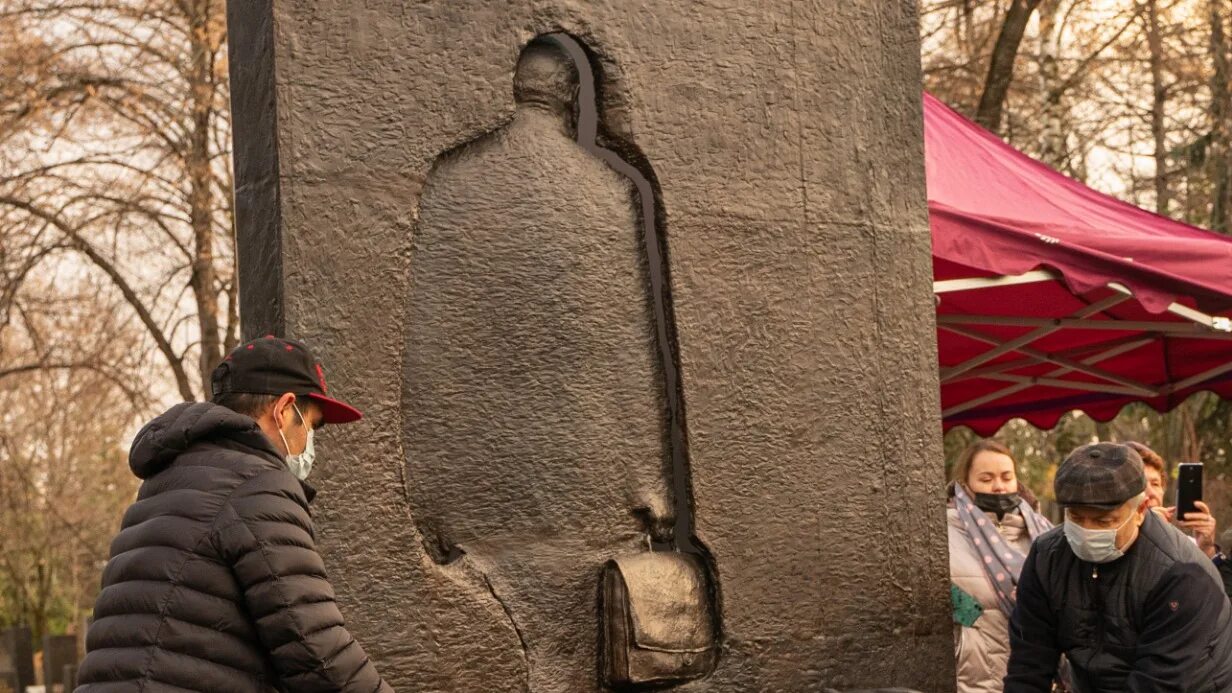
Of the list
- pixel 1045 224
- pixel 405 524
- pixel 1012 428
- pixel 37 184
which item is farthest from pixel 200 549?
pixel 1012 428

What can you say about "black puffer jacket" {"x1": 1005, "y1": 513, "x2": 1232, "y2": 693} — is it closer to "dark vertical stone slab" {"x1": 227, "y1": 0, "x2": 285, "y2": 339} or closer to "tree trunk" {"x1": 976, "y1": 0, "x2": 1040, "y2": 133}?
"dark vertical stone slab" {"x1": 227, "y1": 0, "x2": 285, "y2": 339}

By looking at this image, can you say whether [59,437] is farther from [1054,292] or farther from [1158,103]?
[1054,292]

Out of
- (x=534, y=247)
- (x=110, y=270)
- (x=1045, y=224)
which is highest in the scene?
(x=110, y=270)

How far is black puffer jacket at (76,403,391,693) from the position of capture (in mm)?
2455

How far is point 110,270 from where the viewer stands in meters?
12.4

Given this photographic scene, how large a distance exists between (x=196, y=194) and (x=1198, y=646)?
988cm

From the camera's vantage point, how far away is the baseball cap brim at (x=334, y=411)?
9.16 feet

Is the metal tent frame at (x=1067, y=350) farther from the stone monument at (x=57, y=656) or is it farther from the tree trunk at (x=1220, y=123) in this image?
the stone monument at (x=57, y=656)

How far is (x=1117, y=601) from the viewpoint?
138 inches

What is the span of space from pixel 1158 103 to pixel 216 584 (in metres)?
12.9

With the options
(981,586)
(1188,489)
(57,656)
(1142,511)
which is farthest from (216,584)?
(57,656)

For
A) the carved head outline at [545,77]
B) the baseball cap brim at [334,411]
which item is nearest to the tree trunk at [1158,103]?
the carved head outline at [545,77]

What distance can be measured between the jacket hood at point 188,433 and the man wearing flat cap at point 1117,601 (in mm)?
1862

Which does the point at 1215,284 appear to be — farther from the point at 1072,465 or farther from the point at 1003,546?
the point at 1072,465
